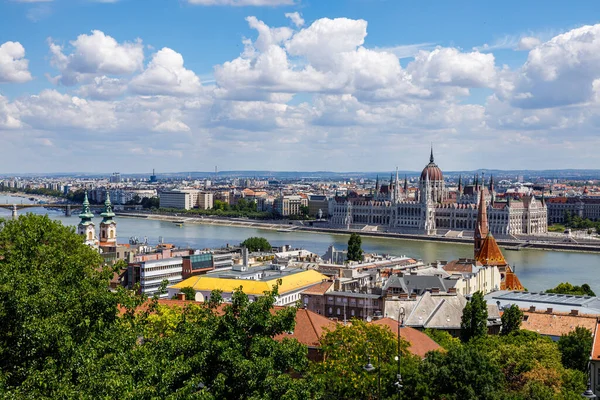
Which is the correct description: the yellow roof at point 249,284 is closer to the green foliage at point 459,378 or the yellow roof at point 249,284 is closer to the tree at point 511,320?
the tree at point 511,320

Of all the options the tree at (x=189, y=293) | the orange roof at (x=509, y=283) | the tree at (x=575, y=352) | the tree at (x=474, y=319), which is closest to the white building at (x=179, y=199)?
the orange roof at (x=509, y=283)

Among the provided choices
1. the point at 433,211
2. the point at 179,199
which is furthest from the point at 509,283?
the point at 179,199

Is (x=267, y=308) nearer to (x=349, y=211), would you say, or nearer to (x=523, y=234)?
(x=523, y=234)

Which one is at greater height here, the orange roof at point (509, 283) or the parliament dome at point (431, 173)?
the parliament dome at point (431, 173)

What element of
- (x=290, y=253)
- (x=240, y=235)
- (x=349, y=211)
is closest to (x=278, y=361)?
(x=290, y=253)

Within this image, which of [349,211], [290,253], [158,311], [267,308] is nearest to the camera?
[267,308]

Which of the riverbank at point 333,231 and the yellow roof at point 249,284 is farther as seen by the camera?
the riverbank at point 333,231

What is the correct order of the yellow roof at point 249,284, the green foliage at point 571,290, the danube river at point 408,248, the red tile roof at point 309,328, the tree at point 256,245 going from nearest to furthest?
the red tile roof at point 309,328 < the yellow roof at point 249,284 < the green foliage at point 571,290 < the danube river at point 408,248 < the tree at point 256,245
